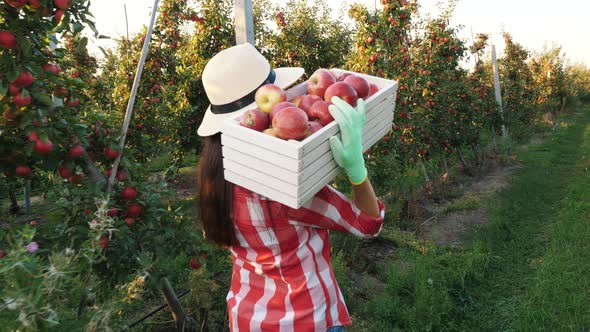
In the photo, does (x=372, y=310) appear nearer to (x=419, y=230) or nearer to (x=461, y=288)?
(x=461, y=288)

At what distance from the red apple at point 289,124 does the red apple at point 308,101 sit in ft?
0.72

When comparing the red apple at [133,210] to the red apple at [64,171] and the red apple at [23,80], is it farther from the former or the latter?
the red apple at [23,80]

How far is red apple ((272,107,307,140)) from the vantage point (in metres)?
1.28

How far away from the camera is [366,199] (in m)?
1.54

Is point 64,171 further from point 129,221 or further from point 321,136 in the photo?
point 321,136

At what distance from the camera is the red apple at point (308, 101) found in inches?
59.9

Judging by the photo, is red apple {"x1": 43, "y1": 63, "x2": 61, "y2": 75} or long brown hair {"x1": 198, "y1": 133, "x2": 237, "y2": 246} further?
red apple {"x1": 43, "y1": 63, "x2": 61, "y2": 75}

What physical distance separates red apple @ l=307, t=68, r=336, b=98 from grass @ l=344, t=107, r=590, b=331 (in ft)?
6.51

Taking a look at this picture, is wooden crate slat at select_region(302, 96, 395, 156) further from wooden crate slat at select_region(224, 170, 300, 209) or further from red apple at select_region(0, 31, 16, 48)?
red apple at select_region(0, 31, 16, 48)

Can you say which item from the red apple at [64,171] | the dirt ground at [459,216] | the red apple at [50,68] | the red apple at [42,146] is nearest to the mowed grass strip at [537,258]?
the dirt ground at [459,216]

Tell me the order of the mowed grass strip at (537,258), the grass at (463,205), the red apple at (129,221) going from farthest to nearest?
1. the grass at (463,205)
2. the mowed grass strip at (537,258)
3. the red apple at (129,221)

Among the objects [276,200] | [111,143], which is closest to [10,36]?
[111,143]

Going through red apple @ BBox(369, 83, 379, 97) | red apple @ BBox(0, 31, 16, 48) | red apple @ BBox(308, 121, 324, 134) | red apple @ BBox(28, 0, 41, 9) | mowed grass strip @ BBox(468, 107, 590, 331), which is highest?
red apple @ BBox(28, 0, 41, 9)

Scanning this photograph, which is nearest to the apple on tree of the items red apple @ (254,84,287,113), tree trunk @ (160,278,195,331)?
tree trunk @ (160,278,195,331)
